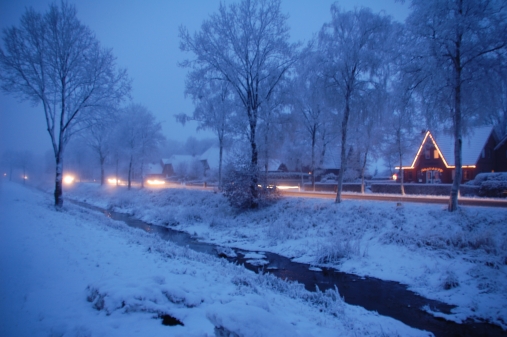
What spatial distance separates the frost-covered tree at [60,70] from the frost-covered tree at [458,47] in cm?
1947

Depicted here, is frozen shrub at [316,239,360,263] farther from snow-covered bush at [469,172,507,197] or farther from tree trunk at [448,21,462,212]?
snow-covered bush at [469,172,507,197]

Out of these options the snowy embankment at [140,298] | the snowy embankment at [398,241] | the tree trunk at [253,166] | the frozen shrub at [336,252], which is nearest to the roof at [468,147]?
the tree trunk at [253,166]

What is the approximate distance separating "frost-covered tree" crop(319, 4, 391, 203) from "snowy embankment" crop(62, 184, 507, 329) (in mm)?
2960

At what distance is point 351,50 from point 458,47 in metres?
5.06

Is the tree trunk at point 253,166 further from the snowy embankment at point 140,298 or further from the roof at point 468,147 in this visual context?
the roof at point 468,147

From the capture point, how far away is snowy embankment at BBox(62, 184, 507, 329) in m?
8.41

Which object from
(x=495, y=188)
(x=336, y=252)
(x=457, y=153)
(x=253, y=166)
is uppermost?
(x=457, y=153)

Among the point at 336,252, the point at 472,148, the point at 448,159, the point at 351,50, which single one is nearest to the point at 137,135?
the point at 351,50

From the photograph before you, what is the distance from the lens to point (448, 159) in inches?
1334

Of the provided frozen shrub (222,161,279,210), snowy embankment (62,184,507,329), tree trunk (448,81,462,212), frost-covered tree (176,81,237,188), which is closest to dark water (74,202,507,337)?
snowy embankment (62,184,507,329)

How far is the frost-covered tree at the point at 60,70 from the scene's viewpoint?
61.2 ft

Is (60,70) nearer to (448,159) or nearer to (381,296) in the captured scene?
(381,296)

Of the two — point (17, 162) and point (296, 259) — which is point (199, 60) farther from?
point (17, 162)

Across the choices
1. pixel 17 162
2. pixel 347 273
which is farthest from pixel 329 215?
pixel 17 162
